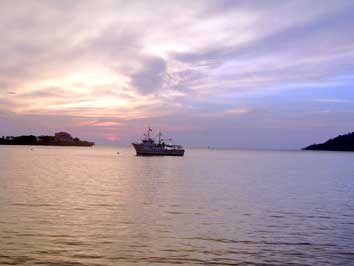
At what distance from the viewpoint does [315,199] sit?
167ft

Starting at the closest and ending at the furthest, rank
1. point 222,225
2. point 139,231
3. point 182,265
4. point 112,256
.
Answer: point 182,265
point 112,256
point 139,231
point 222,225

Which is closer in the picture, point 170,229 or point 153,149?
point 170,229

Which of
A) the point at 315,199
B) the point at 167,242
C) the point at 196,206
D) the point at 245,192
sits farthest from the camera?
the point at 245,192

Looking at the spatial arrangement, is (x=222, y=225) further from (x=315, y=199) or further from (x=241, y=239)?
(x=315, y=199)

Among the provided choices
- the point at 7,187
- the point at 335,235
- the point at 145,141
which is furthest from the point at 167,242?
the point at 145,141

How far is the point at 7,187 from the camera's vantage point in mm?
53750

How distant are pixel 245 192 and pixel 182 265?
1425 inches

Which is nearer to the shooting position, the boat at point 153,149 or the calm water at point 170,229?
the calm water at point 170,229

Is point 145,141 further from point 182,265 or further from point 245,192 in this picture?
point 182,265

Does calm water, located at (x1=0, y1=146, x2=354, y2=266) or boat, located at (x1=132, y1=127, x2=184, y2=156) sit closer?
calm water, located at (x1=0, y1=146, x2=354, y2=266)

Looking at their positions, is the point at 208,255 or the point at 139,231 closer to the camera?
the point at 208,255

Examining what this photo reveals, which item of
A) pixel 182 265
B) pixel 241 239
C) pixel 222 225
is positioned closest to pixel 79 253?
pixel 182 265

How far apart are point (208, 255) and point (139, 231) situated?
271 inches

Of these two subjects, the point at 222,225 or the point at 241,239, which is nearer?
the point at 241,239
